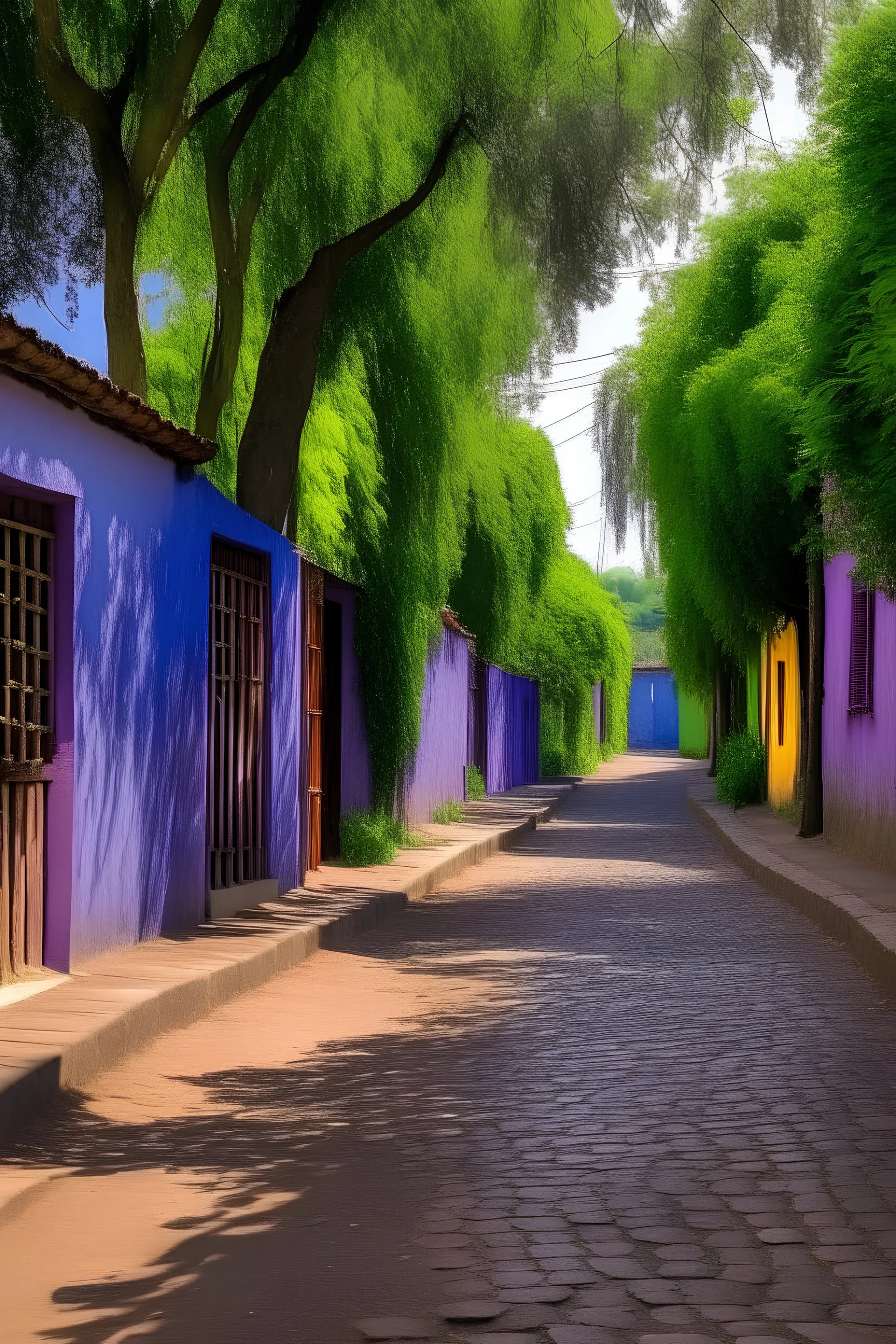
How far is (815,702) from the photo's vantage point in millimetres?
18344

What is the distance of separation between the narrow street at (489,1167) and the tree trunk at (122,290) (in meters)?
5.56

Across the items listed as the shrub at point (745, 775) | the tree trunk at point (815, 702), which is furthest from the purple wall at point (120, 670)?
the shrub at point (745, 775)

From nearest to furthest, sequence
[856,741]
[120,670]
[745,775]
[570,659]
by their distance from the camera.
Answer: [120,670] → [856,741] → [745,775] → [570,659]

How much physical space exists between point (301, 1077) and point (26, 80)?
27.9ft

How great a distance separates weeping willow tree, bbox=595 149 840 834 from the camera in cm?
1686

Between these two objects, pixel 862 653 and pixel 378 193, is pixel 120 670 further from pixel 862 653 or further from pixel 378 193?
pixel 862 653

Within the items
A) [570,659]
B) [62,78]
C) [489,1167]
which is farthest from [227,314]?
[570,659]

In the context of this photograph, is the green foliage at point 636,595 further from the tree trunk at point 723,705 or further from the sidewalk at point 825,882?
the sidewalk at point 825,882

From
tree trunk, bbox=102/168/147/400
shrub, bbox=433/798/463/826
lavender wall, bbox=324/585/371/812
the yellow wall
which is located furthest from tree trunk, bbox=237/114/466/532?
the yellow wall

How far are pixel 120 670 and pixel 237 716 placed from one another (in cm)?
254

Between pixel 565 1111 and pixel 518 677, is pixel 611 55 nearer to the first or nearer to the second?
pixel 565 1111

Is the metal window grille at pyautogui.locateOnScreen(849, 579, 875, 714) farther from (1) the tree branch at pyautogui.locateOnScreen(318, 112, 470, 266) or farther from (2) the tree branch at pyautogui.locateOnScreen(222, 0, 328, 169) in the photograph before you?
(2) the tree branch at pyautogui.locateOnScreen(222, 0, 328, 169)

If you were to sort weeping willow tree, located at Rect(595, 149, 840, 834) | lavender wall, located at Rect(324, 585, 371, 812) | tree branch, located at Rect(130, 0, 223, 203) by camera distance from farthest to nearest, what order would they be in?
weeping willow tree, located at Rect(595, 149, 840, 834) → lavender wall, located at Rect(324, 585, 371, 812) → tree branch, located at Rect(130, 0, 223, 203)

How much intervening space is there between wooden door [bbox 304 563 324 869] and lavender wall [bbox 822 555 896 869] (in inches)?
190
